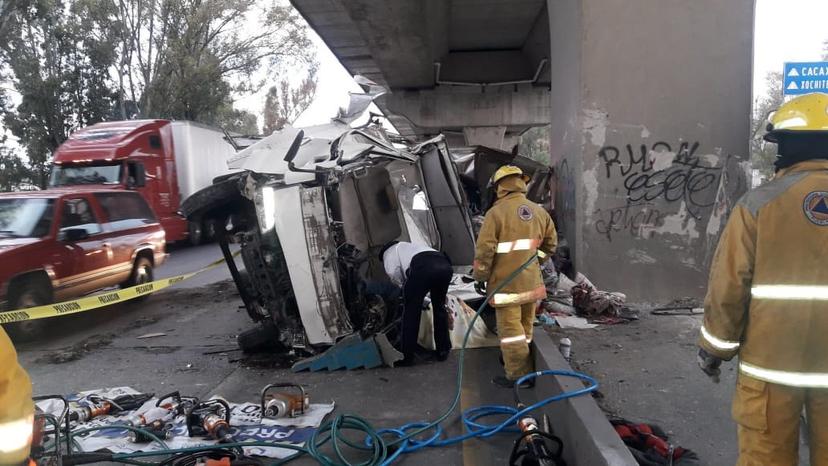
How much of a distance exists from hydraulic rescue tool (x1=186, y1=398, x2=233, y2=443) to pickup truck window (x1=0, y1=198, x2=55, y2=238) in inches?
186

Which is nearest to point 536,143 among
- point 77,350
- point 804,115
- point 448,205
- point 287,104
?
point 287,104

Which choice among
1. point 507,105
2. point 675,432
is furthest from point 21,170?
point 675,432

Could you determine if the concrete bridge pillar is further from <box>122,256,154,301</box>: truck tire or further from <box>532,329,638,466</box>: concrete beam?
<box>122,256,154,301</box>: truck tire

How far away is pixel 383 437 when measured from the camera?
4191mm

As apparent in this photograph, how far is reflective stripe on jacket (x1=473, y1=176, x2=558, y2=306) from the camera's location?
5.03 metres

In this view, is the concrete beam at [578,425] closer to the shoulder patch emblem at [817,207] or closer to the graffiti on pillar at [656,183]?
the shoulder patch emblem at [817,207]

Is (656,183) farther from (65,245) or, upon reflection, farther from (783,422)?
(65,245)

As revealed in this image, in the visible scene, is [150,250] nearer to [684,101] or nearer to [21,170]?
[684,101]

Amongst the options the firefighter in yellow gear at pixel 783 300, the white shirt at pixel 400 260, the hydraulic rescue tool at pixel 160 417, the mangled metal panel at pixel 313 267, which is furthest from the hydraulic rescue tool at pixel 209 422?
the firefighter in yellow gear at pixel 783 300

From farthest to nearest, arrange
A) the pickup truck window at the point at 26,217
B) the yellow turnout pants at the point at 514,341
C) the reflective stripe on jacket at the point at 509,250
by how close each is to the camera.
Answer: the pickup truck window at the point at 26,217
the reflective stripe on jacket at the point at 509,250
the yellow turnout pants at the point at 514,341

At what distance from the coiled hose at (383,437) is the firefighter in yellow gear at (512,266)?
0.55m

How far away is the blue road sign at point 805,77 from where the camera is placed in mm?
7091

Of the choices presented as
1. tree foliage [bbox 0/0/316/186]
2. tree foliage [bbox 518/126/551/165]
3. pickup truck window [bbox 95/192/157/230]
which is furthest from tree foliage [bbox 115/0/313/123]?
tree foliage [bbox 518/126/551/165]

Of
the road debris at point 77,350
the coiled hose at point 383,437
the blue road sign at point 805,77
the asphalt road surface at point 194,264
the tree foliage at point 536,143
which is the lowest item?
the asphalt road surface at point 194,264
